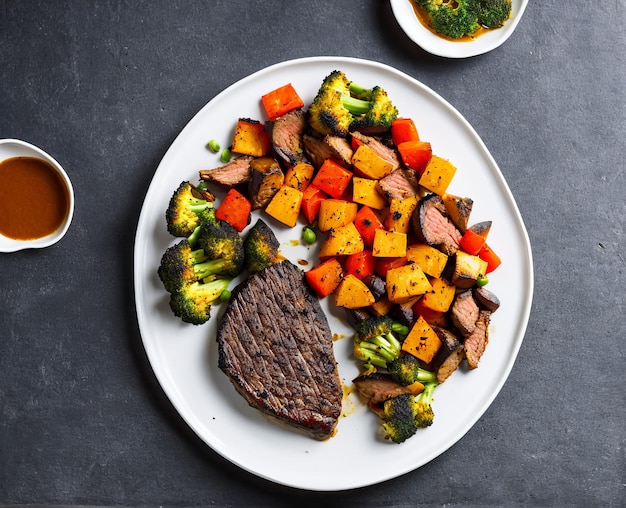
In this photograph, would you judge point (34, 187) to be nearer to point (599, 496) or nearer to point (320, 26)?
point (320, 26)

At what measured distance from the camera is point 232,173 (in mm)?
4020

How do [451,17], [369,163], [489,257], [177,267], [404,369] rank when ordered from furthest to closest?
[451,17] → [489,257] → [369,163] → [404,369] → [177,267]

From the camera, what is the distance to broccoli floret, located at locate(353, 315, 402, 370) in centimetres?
396

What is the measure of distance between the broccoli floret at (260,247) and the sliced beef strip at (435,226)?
3.02 feet

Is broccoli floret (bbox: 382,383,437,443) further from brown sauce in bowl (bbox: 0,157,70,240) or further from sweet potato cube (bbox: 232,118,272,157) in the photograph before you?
brown sauce in bowl (bbox: 0,157,70,240)

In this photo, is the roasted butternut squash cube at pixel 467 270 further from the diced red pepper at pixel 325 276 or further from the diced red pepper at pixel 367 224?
the diced red pepper at pixel 325 276

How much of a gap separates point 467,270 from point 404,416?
1.01m

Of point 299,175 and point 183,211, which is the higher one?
point 299,175

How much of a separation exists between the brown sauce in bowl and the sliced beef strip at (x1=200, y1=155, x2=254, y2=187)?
3.06 feet

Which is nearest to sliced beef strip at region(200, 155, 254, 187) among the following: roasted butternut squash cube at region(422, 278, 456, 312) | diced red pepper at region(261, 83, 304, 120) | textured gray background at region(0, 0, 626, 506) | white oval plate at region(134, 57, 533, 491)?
white oval plate at region(134, 57, 533, 491)

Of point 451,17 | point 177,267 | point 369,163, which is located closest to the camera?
point 177,267

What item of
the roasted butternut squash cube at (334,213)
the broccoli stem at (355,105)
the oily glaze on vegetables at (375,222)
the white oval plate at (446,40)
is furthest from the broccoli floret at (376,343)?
the white oval plate at (446,40)

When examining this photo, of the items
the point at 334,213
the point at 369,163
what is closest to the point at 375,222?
the point at 334,213

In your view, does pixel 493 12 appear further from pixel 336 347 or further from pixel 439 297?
pixel 336 347
